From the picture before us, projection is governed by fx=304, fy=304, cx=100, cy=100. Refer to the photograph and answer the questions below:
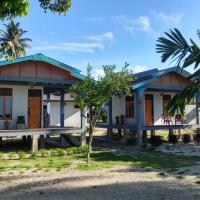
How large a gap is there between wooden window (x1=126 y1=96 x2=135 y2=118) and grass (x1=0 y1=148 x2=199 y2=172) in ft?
26.0

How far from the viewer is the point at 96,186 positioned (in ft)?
A: 30.1

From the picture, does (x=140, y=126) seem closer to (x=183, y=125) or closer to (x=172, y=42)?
(x=183, y=125)

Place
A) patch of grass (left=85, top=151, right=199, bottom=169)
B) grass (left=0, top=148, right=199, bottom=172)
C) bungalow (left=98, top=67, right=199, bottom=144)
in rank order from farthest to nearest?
bungalow (left=98, top=67, right=199, bottom=144), patch of grass (left=85, top=151, right=199, bottom=169), grass (left=0, top=148, right=199, bottom=172)

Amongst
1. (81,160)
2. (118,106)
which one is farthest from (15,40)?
(81,160)

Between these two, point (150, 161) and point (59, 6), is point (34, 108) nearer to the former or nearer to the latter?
point (150, 161)

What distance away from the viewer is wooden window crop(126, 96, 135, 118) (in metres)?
24.4

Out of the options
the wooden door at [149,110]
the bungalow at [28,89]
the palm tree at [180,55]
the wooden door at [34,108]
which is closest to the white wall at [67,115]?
the wooden door at [149,110]

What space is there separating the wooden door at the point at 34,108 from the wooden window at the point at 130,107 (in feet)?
26.2

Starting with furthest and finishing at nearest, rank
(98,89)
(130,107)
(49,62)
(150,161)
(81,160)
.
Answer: (130,107) → (49,62) → (81,160) → (150,161) → (98,89)

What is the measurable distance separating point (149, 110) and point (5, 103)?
36.8 ft

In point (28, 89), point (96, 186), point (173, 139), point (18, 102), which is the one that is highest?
point (28, 89)

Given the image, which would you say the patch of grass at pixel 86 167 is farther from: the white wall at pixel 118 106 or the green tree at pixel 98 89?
the white wall at pixel 118 106

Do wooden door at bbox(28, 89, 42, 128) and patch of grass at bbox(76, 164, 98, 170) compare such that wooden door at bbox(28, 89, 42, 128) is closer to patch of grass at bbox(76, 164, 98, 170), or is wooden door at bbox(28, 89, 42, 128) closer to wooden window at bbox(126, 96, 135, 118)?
patch of grass at bbox(76, 164, 98, 170)

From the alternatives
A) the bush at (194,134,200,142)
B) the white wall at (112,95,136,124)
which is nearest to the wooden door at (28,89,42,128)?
the white wall at (112,95,136,124)
